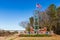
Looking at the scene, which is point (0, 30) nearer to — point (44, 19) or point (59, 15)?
point (44, 19)

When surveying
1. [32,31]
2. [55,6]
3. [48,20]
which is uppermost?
[55,6]

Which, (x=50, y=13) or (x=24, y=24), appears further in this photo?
(x=24, y=24)

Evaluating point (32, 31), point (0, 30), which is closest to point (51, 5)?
point (32, 31)

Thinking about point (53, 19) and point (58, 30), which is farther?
point (58, 30)

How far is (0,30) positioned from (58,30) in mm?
15766

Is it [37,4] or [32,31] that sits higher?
[37,4]

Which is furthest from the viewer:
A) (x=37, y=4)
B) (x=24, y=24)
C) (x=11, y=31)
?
(x=24, y=24)

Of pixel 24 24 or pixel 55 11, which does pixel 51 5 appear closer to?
pixel 55 11

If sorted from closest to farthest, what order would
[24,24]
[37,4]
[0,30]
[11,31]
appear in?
[37,4] → [0,30] → [11,31] → [24,24]

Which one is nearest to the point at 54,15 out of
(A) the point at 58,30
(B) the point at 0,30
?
(A) the point at 58,30

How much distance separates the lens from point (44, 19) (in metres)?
43.5

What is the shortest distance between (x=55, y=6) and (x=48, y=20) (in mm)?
4124

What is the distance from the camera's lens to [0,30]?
41.4 meters

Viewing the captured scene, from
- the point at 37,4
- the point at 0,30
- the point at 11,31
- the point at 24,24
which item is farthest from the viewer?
the point at 24,24
